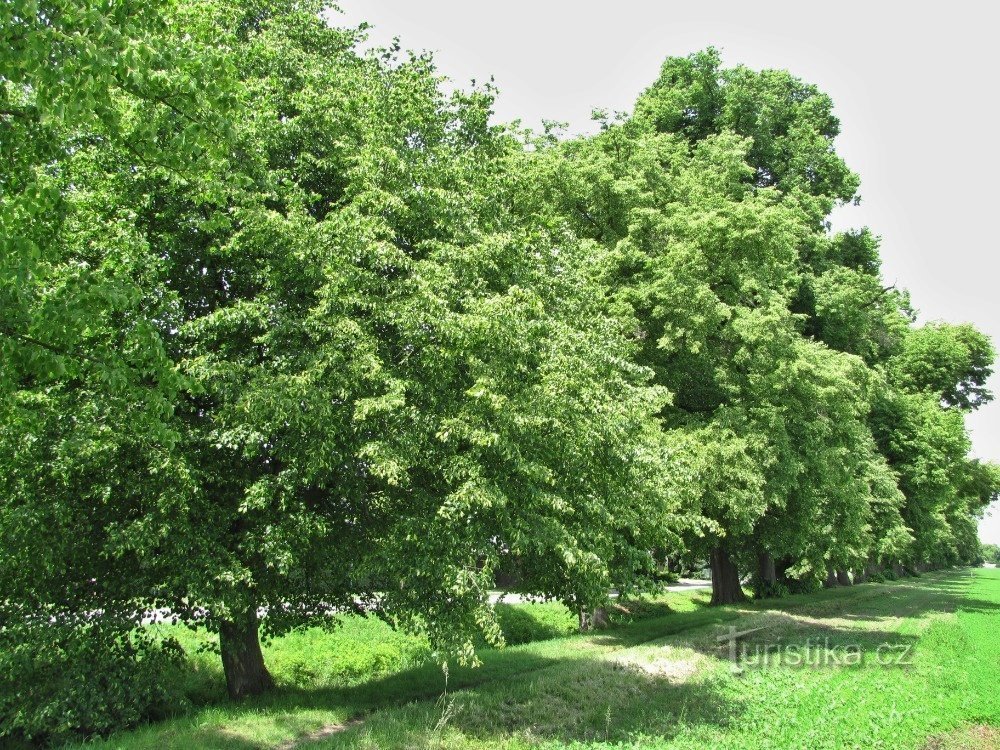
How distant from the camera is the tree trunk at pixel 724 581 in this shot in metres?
31.2

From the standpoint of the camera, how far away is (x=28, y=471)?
35.4 feet

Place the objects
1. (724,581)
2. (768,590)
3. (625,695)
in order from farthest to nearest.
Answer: (768,590) < (724,581) < (625,695)

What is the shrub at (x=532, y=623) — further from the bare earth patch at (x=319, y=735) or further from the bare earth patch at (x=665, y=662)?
the bare earth patch at (x=319, y=735)

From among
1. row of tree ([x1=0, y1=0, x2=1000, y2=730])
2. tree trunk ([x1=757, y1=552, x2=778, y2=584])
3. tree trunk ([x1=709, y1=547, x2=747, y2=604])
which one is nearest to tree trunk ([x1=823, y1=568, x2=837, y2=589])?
tree trunk ([x1=757, y1=552, x2=778, y2=584])

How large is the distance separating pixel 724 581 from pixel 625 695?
18.5m

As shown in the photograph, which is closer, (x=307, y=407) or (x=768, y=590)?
(x=307, y=407)

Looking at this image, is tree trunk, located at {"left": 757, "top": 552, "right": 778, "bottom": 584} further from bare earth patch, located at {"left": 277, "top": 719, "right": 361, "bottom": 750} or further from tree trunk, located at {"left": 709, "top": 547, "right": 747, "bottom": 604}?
bare earth patch, located at {"left": 277, "top": 719, "right": 361, "bottom": 750}

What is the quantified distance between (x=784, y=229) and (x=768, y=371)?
4.90 metres

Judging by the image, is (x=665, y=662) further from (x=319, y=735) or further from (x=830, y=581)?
(x=830, y=581)

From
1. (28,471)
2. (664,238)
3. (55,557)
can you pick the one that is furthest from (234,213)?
(664,238)

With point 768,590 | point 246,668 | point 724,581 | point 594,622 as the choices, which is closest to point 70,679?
point 246,668

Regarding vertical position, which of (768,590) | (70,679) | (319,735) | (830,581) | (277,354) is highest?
(277,354)

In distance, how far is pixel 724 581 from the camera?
31641mm

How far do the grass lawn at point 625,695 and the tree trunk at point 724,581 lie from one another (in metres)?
7.11
